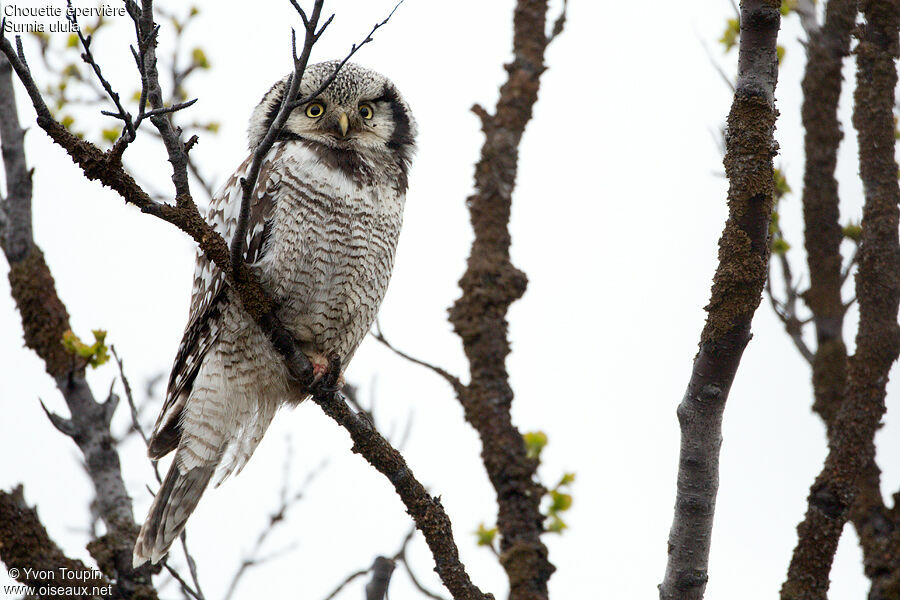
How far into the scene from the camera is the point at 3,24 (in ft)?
6.83

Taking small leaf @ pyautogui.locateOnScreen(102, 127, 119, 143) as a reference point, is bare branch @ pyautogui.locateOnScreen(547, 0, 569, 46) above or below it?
above

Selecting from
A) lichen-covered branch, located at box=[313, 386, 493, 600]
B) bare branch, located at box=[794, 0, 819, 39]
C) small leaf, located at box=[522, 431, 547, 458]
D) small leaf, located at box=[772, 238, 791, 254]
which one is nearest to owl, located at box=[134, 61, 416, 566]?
lichen-covered branch, located at box=[313, 386, 493, 600]

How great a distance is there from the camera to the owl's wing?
354cm

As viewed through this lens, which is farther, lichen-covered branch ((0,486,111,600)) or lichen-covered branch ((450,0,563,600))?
lichen-covered branch ((450,0,563,600))

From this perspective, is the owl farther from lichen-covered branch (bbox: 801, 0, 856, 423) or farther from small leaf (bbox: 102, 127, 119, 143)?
lichen-covered branch (bbox: 801, 0, 856, 423)

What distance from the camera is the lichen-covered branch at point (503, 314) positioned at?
4.11 m

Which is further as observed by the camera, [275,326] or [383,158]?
[383,158]

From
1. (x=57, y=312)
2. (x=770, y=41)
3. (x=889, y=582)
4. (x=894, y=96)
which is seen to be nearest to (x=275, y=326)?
(x=770, y=41)

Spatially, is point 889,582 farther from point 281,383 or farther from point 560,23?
point 560,23

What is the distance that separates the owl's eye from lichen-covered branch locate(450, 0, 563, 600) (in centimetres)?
100

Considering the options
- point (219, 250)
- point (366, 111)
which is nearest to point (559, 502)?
point (366, 111)

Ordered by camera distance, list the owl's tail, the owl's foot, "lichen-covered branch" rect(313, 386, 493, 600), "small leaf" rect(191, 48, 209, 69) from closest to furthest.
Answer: "lichen-covered branch" rect(313, 386, 493, 600), the owl's foot, the owl's tail, "small leaf" rect(191, 48, 209, 69)

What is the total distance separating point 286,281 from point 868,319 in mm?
2404

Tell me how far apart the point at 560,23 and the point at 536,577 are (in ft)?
9.95
